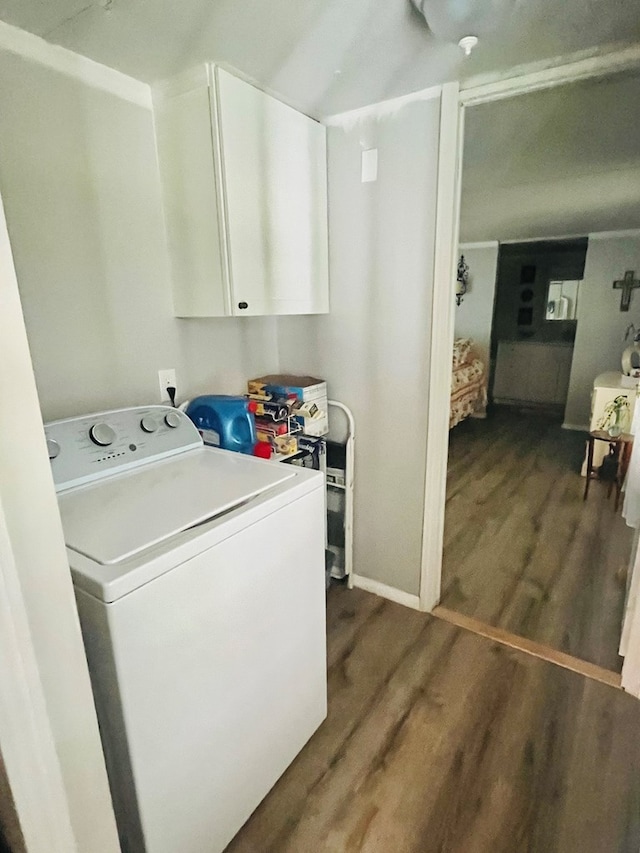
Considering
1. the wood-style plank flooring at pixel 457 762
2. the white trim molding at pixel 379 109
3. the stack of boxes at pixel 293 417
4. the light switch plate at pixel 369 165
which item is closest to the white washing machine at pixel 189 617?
A: the wood-style plank flooring at pixel 457 762

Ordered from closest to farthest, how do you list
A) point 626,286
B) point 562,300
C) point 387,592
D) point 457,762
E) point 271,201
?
point 457,762 < point 271,201 < point 387,592 < point 626,286 < point 562,300

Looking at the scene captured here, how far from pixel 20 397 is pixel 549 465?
389 cm

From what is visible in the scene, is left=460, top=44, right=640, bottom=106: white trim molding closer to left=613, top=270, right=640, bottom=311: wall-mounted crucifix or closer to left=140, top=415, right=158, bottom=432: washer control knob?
left=140, top=415, right=158, bottom=432: washer control knob

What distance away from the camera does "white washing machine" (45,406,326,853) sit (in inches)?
33.8

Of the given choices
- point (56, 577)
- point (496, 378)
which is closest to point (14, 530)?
point (56, 577)

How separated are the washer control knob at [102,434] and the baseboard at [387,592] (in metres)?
1.37

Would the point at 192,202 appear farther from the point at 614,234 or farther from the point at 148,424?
the point at 614,234

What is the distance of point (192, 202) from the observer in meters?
1.55

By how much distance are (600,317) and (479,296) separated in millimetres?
1230

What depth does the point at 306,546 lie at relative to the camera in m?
1.24

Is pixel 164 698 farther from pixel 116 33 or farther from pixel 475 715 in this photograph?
pixel 116 33

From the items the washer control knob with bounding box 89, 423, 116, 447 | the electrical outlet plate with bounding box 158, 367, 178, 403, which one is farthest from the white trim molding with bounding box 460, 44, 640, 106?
the washer control knob with bounding box 89, 423, 116, 447

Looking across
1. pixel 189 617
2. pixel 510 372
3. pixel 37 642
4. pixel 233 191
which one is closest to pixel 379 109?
Answer: pixel 233 191

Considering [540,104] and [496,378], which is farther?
[496,378]
